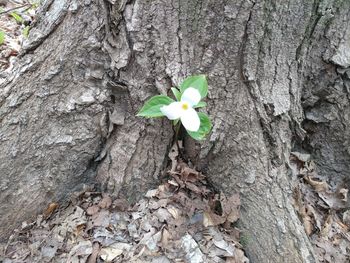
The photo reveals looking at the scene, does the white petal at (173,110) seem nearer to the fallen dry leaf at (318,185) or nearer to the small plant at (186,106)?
the small plant at (186,106)

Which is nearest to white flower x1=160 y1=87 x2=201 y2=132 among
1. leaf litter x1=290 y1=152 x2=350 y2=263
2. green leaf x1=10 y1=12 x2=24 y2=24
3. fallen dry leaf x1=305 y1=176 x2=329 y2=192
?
leaf litter x1=290 y1=152 x2=350 y2=263

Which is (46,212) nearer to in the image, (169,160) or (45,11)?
(169,160)

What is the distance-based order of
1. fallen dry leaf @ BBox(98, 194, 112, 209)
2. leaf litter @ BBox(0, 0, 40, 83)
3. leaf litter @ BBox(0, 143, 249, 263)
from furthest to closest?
leaf litter @ BBox(0, 0, 40, 83)
fallen dry leaf @ BBox(98, 194, 112, 209)
leaf litter @ BBox(0, 143, 249, 263)

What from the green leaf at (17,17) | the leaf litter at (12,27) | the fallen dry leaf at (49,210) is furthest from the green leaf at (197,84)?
the green leaf at (17,17)

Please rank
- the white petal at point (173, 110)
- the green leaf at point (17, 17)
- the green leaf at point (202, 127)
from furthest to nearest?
the green leaf at point (17, 17), the green leaf at point (202, 127), the white petal at point (173, 110)

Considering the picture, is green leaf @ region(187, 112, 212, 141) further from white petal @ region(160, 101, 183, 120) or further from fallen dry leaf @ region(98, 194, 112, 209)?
fallen dry leaf @ region(98, 194, 112, 209)

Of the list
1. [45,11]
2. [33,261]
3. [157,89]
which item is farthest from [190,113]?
[33,261]
